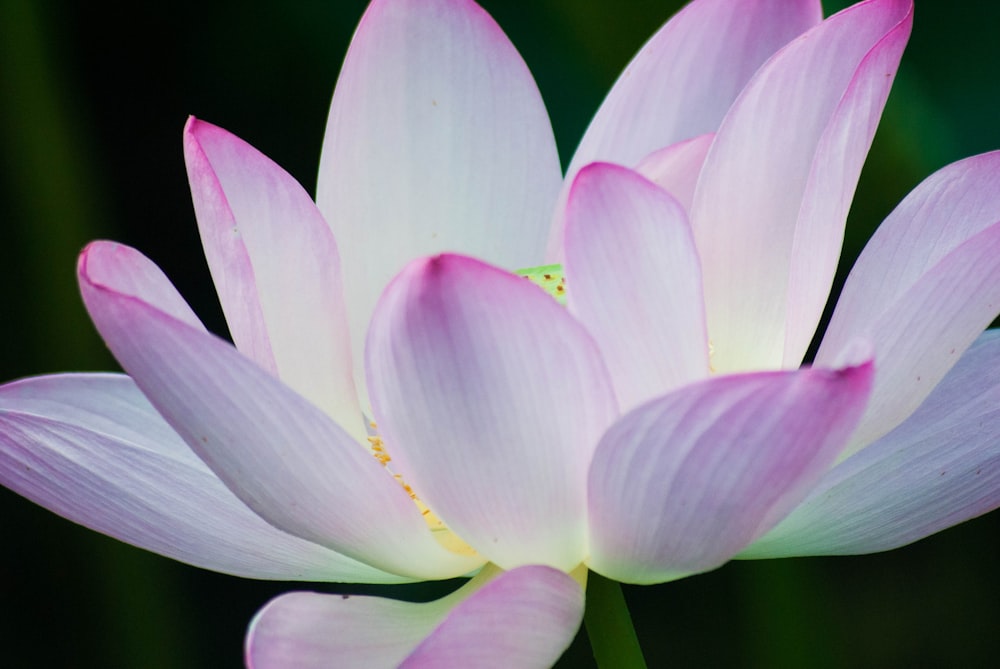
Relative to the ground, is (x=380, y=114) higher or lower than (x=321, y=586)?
higher

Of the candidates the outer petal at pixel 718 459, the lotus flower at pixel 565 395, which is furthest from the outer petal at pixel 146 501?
the outer petal at pixel 718 459

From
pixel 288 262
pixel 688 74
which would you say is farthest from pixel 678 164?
pixel 288 262

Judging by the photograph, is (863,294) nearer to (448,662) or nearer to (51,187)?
(448,662)

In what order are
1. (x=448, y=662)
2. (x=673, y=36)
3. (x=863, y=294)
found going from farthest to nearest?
(x=673, y=36) < (x=863, y=294) < (x=448, y=662)

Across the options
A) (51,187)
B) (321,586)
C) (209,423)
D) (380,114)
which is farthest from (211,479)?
(321,586)

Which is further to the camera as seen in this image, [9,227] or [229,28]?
[229,28]

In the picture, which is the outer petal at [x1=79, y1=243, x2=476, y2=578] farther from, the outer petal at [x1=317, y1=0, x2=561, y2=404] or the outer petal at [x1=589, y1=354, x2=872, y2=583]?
the outer petal at [x1=317, y1=0, x2=561, y2=404]

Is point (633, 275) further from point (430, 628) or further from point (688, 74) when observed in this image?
point (688, 74)
